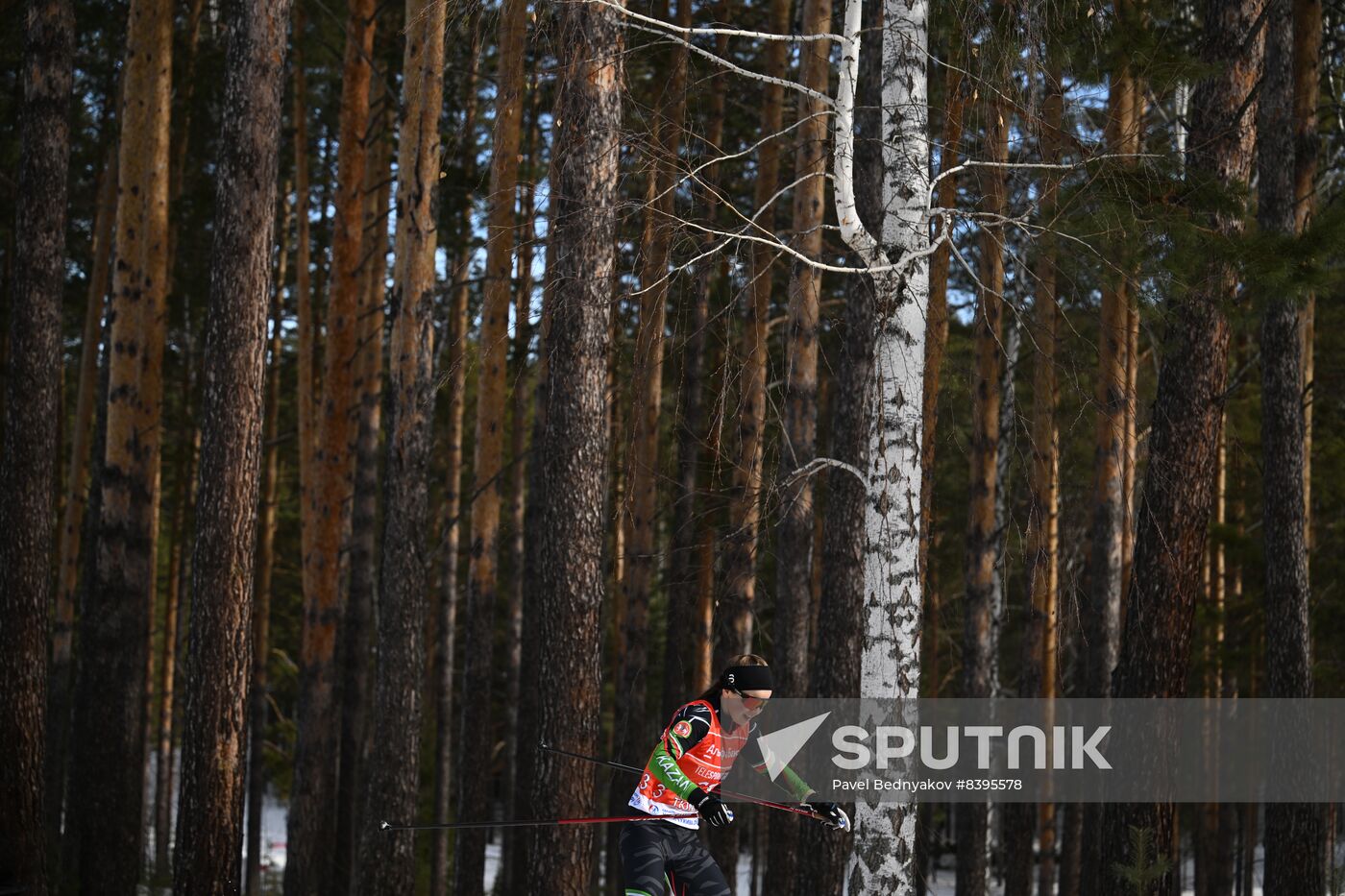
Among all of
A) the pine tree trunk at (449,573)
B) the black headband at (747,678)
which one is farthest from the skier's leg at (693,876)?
the pine tree trunk at (449,573)

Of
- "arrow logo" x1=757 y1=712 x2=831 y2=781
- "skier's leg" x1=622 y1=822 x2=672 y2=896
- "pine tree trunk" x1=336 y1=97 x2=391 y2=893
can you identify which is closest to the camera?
"skier's leg" x1=622 y1=822 x2=672 y2=896

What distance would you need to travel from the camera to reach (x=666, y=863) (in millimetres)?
6766

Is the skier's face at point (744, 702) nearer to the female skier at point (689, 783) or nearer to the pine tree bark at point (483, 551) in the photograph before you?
the female skier at point (689, 783)

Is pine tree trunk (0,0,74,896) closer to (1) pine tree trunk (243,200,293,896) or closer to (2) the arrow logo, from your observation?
(2) the arrow logo

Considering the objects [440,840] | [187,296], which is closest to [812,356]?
[440,840]

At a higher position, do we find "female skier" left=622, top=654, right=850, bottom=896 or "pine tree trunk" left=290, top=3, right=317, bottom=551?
"pine tree trunk" left=290, top=3, right=317, bottom=551

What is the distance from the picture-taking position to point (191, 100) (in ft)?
56.5

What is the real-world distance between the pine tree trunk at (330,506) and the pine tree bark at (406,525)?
2.60 m

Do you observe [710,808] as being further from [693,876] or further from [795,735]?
[795,735]

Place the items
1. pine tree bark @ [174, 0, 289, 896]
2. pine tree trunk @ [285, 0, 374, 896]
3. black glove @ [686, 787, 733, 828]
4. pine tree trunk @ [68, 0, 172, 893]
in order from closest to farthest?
black glove @ [686, 787, 733, 828], pine tree bark @ [174, 0, 289, 896], pine tree trunk @ [68, 0, 172, 893], pine tree trunk @ [285, 0, 374, 896]

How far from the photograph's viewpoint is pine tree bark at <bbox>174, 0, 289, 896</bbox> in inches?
336

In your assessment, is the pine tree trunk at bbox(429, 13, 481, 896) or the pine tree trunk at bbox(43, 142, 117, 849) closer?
the pine tree trunk at bbox(43, 142, 117, 849)

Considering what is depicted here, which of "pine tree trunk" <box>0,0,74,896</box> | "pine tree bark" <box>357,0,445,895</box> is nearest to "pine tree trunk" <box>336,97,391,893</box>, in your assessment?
"pine tree bark" <box>357,0,445,895</box>

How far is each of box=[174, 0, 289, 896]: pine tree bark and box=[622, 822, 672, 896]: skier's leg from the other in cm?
324
